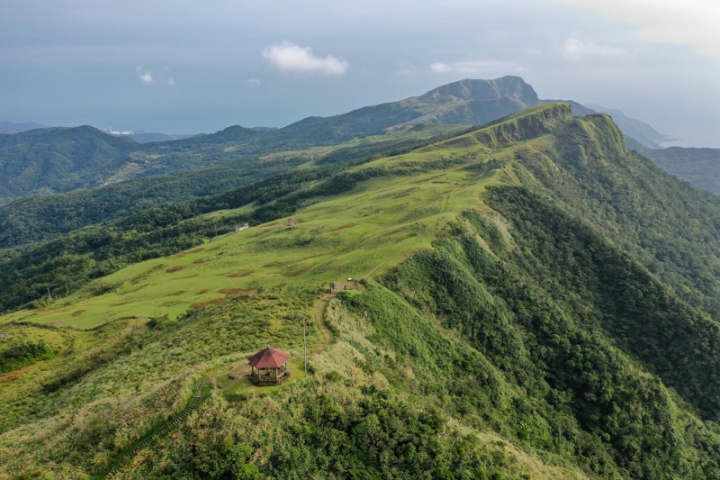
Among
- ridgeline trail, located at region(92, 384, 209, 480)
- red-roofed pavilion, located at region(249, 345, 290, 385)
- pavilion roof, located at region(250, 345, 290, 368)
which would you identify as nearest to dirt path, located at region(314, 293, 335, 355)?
red-roofed pavilion, located at region(249, 345, 290, 385)

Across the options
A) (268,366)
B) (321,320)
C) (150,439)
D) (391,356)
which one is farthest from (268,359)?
(391,356)

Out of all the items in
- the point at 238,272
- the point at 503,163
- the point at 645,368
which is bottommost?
the point at 645,368

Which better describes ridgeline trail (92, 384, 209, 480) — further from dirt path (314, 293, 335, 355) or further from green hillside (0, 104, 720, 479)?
dirt path (314, 293, 335, 355)

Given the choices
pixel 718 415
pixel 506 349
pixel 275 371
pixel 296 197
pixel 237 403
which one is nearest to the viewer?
pixel 237 403

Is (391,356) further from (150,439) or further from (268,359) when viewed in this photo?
(150,439)

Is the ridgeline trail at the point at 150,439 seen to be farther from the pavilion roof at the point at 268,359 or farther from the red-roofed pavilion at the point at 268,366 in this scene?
the pavilion roof at the point at 268,359

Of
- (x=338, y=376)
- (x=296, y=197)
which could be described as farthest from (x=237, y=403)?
(x=296, y=197)

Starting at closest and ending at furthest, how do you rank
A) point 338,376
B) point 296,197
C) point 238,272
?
1. point 338,376
2. point 238,272
3. point 296,197

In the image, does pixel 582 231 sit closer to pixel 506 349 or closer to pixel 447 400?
pixel 506 349
